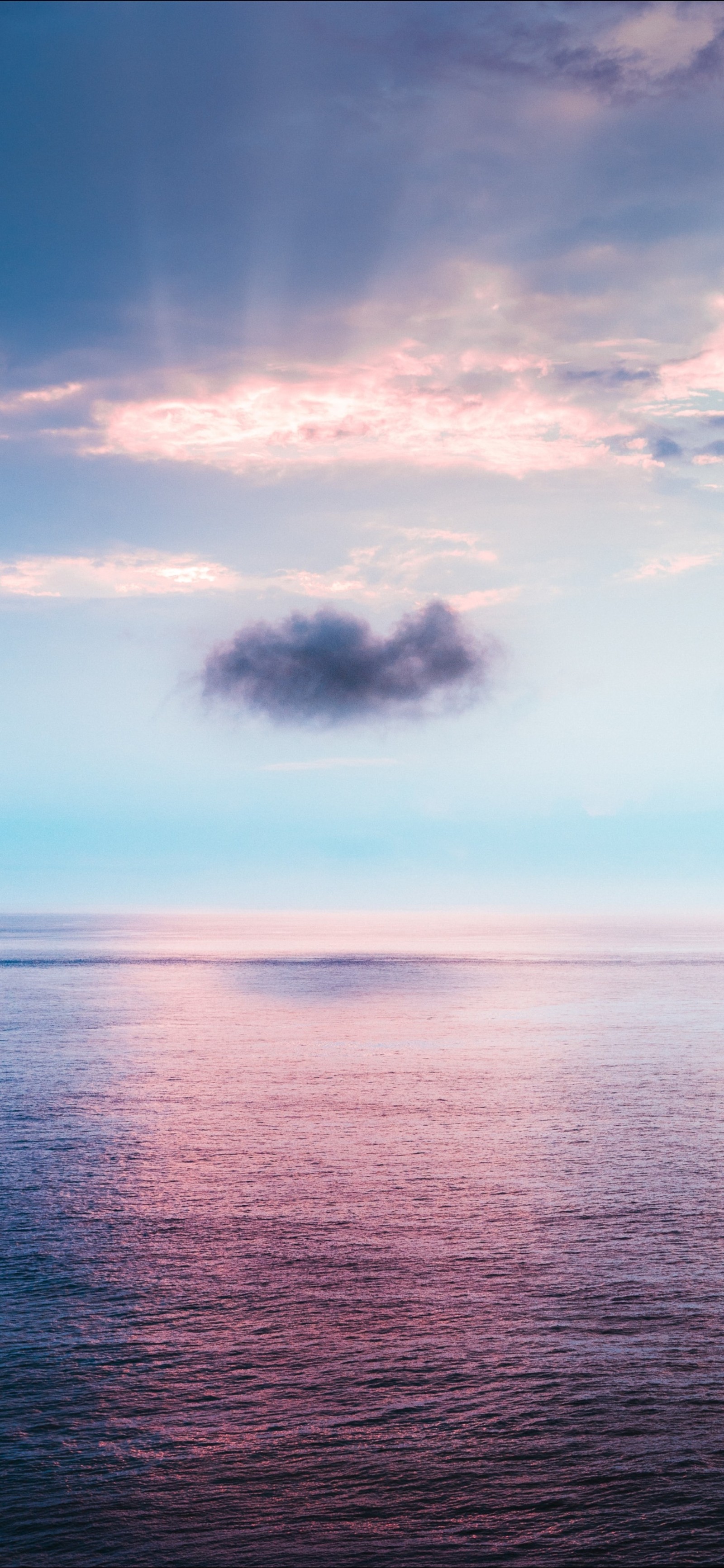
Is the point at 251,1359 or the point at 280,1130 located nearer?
the point at 251,1359

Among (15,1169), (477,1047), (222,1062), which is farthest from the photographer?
(477,1047)

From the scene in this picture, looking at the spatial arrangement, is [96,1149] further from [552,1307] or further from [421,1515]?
[421,1515]

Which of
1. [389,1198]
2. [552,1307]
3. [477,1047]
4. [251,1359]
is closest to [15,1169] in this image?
[389,1198]

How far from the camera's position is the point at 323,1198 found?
27406 millimetres

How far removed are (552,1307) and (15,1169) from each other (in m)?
17.3

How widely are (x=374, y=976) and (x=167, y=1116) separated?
6621 cm

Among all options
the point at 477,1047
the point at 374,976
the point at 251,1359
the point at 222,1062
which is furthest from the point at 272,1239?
the point at 374,976

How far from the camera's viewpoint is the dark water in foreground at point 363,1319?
1413 centimetres

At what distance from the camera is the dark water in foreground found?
14.1 meters

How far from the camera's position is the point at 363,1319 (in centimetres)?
2002

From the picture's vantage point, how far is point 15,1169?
31.2 meters

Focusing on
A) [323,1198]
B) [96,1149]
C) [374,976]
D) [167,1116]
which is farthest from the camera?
[374,976]

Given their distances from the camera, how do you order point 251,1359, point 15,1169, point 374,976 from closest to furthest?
point 251,1359 < point 15,1169 < point 374,976

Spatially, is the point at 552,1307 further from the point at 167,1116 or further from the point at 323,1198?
the point at 167,1116
